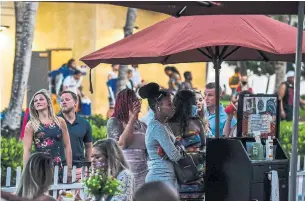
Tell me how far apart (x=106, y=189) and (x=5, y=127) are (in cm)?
988

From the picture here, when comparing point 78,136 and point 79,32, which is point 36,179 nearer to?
point 78,136

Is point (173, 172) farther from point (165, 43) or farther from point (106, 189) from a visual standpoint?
point (106, 189)

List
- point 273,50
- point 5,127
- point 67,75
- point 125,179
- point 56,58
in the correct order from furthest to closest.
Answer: point 56,58
point 67,75
point 5,127
point 273,50
point 125,179

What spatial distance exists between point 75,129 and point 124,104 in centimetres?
121

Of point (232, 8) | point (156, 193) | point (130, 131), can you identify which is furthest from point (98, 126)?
point (156, 193)

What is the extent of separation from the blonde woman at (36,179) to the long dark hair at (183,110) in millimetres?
2618

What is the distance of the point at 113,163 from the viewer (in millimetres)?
7207

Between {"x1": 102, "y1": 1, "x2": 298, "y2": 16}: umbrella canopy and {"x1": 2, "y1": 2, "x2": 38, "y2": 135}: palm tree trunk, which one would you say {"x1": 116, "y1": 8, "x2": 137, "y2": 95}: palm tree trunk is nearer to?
{"x1": 2, "y1": 2, "x2": 38, "y2": 135}: palm tree trunk

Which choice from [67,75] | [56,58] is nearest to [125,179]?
[67,75]

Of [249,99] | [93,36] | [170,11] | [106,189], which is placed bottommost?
[106,189]

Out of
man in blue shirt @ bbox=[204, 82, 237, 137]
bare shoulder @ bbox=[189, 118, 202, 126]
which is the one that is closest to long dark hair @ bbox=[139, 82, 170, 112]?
bare shoulder @ bbox=[189, 118, 202, 126]

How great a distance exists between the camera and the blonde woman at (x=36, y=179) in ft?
19.7

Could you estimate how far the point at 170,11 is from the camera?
22.9 feet

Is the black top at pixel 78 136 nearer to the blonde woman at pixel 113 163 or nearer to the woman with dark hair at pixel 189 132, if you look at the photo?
the woman with dark hair at pixel 189 132
